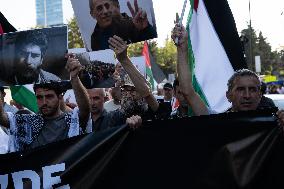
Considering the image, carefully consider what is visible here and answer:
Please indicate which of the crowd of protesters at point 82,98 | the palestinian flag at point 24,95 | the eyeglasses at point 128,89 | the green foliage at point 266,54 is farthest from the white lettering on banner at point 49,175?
the green foliage at point 266,54

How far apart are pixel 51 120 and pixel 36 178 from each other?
56 cm

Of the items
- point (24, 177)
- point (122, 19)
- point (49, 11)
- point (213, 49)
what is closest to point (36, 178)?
point (24, 177)

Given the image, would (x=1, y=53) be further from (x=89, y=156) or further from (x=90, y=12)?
(x=89, y=156)

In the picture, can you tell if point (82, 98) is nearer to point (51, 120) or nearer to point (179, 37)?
point (51, 120)

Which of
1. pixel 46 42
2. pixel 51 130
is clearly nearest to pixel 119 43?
pixel 46 42

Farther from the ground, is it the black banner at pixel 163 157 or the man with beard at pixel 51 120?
the man with beard at pixel 51 120

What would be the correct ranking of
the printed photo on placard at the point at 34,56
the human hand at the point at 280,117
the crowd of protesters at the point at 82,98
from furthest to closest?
the printed photo on placard at the point at 34,56 → the crowd of protesters at the point at 82,98 → the human hand at the point at 280,117

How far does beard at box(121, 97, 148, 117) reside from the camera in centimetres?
458

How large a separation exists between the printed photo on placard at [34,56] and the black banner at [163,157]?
735 mm

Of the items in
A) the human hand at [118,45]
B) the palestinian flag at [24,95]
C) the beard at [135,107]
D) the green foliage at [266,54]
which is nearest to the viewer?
the human hand at [118,45]

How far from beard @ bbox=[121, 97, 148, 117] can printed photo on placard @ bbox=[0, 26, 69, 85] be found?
781 millimetres

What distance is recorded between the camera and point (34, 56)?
4.10 meters

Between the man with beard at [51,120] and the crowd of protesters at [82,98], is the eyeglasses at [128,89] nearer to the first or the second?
the crowd of protesters at [82,98]

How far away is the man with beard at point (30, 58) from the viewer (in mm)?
4047
